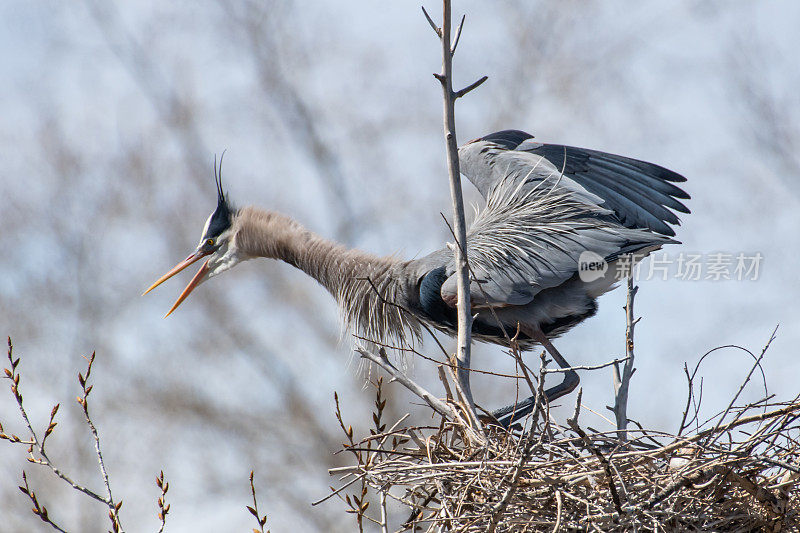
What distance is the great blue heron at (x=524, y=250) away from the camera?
3.33m

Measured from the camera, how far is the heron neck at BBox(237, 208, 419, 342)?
3713mm

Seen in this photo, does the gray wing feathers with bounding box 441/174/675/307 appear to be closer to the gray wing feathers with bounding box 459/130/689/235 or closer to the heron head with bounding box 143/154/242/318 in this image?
the gray wing feathers with bounding box 459/130/689/235

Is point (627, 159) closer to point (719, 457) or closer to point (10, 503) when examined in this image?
point (719, 457)

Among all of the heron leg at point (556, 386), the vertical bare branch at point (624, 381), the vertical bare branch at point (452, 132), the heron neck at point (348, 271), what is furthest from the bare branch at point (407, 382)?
the heron neck at point (348, 271)

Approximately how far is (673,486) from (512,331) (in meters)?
1.55

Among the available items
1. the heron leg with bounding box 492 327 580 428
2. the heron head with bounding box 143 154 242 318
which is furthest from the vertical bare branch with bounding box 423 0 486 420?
the heron head with bounding box 143 154 242 318

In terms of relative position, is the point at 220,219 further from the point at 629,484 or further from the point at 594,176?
the point at 629,484

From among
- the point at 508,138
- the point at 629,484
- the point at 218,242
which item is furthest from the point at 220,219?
the point at 629,484

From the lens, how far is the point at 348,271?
3.87 m

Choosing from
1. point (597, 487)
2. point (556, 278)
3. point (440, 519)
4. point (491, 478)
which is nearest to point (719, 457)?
point (597, 487)

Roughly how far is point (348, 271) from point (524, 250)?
2.87 feet

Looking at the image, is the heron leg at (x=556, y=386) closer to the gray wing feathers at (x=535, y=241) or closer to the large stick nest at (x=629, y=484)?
the gray wing feathers at (x=535, y=241)

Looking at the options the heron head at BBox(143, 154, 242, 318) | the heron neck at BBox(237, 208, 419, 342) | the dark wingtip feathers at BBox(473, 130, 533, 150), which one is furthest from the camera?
the heron head at BBox(143, 154, 242, 318)

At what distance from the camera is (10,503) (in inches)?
376
